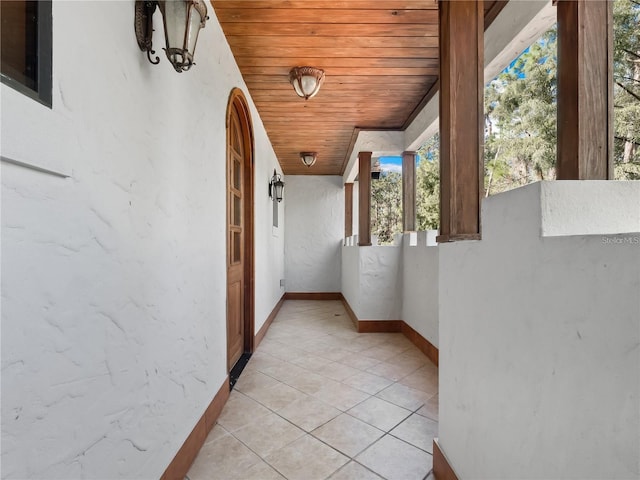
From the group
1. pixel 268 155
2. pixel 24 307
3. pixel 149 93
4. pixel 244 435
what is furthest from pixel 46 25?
pixel 268 155

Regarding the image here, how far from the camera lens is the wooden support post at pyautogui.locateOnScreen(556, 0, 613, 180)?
1.04m

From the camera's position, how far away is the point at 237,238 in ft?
9.51

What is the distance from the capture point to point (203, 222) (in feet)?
5.99

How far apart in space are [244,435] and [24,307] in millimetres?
1500

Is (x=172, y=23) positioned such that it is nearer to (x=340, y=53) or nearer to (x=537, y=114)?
(x=340, y=53)

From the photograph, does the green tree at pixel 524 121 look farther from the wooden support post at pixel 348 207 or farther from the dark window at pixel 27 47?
the dark window at pixel 27 47

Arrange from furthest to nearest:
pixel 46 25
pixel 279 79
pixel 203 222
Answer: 1. pixel 279 79
2. pixel 203 222
3. pixel 46 25

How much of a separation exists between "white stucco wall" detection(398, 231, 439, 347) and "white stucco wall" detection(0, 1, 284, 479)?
7.02 ft

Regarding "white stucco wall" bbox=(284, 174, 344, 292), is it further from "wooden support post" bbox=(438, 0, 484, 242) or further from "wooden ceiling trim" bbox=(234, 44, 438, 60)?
"wooden support post" bbox=(438, 0, 484, 242)

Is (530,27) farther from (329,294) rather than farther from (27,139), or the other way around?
(329,294)

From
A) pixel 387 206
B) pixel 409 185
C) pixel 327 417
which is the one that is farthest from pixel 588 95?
pixel 387 206

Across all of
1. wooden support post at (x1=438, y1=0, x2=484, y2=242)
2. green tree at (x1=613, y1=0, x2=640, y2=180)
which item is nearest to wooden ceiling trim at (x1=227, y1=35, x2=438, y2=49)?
wooden support post at (x1=438, y1=0, x2=484, y2=242)

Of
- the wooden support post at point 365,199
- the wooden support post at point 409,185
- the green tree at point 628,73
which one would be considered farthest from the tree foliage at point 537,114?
the wooden support post at point 365,199

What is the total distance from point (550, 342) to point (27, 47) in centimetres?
141
